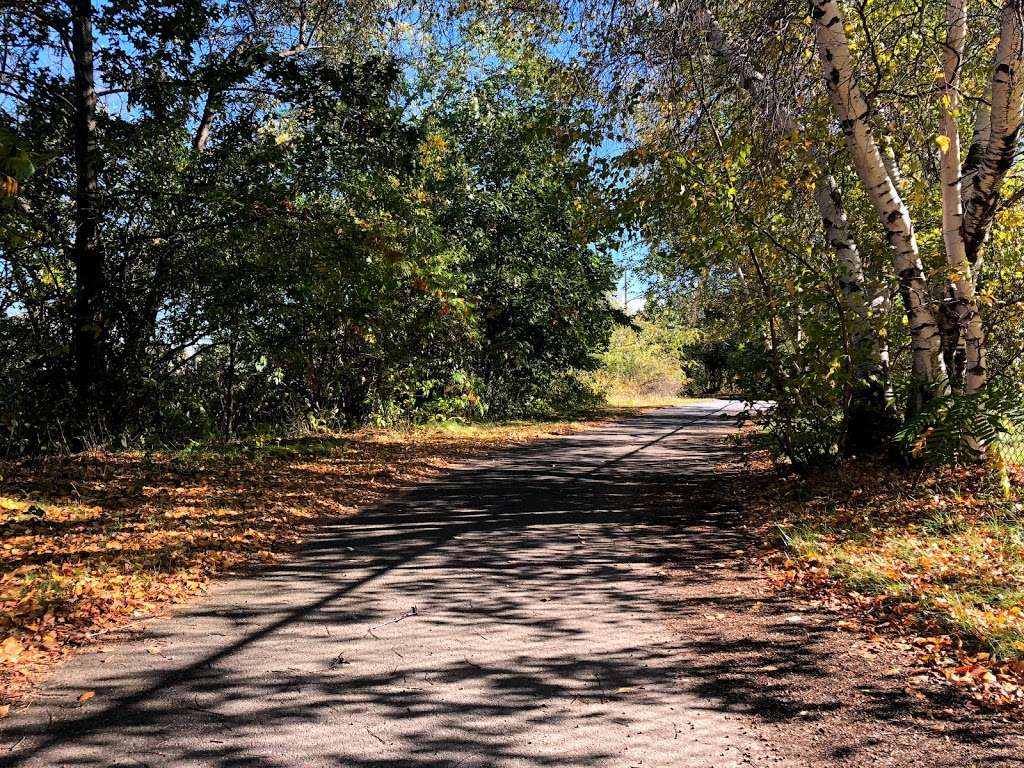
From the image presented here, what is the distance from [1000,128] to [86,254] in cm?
1074

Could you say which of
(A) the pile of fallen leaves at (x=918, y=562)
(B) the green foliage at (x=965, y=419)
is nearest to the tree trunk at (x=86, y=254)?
(A) the pile of fallen leaves at (x=918, y=562)

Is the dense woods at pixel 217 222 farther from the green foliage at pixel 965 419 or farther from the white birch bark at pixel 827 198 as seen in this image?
the green foliage at pixel 965 419

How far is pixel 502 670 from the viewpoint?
12.4 feet

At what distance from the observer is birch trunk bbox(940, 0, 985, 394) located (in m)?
6.78

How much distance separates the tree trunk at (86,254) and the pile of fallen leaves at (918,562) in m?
8.81

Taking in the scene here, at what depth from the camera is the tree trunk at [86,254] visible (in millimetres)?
9000

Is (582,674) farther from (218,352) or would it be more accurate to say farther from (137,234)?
(218,352)

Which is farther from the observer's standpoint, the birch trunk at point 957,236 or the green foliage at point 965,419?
the birch trunk at point 957,236

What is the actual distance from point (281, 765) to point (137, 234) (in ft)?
29.9

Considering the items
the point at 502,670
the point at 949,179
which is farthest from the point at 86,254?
the point at 949,179

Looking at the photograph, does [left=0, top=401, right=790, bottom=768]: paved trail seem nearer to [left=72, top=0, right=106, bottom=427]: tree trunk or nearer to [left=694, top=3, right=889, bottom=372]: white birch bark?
[left=694, top=3, right=889, bottom=372]: white birch bark

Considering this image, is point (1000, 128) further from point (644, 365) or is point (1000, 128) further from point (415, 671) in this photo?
point (644, 365)

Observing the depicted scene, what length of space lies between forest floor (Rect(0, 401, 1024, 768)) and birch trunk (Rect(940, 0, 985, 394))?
111 inches

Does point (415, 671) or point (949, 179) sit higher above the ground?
point (949, 179)
